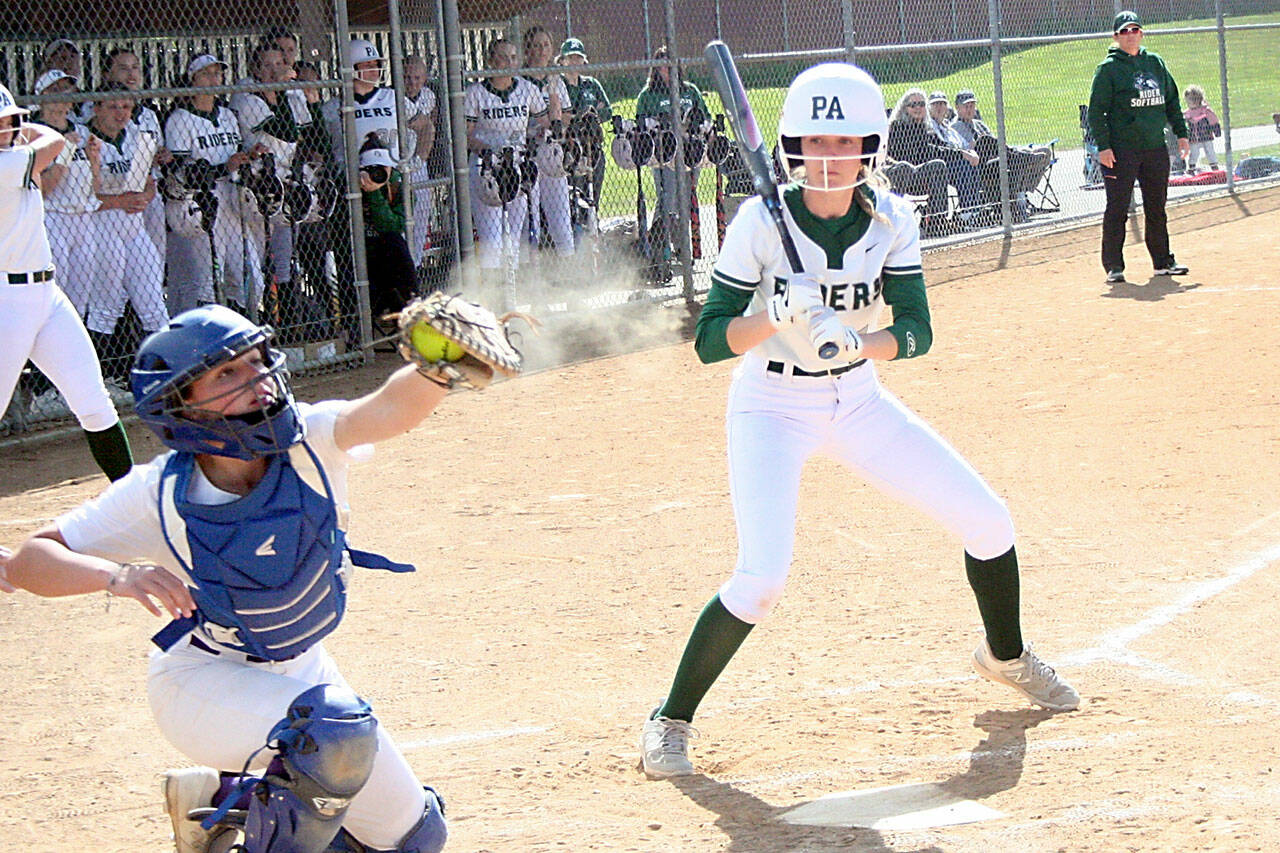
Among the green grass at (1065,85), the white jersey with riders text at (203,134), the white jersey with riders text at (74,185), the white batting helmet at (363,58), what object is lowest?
the white jersey with riders text at (74,185)

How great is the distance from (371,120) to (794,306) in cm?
778

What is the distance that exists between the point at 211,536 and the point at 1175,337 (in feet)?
28.0

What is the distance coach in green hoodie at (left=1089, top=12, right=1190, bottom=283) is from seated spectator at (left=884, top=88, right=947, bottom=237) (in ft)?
9.57

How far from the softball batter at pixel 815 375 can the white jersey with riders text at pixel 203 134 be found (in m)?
6.83

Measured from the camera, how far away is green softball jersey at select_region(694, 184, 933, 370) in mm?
4309

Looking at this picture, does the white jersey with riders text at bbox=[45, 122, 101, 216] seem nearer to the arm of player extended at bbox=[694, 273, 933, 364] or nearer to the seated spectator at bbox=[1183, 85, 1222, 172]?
the arm of player extended at bbox=[694, 273, 933, 364]

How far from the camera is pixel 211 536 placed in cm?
305

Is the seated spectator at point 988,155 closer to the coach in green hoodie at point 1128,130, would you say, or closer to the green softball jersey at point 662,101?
the coach in green hoodie at point 1128,130

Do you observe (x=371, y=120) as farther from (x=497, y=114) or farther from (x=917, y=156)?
(x=917, y=156)

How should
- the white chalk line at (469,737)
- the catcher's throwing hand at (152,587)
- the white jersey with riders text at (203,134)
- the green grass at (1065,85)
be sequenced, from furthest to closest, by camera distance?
1. the green grass at (1065,85)
2. the white jersey with riders text at (203,134)
3. the white chalk line at (469,737)
4. the catcher's throwing hand at (152,587)

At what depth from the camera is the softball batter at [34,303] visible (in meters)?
6.80

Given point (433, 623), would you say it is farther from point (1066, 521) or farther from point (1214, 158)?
point (1214, 158)

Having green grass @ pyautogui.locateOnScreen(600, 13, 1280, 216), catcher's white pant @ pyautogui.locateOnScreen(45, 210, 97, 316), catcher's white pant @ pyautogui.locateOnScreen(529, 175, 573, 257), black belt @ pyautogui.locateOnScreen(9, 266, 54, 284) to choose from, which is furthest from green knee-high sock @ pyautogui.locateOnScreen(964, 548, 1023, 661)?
green grass @ pyautogui.locateOnScreen(600, 13, 1280, 216)

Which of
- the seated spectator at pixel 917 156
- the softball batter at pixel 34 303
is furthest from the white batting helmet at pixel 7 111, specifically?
the seated spectator at pixel 917 156
